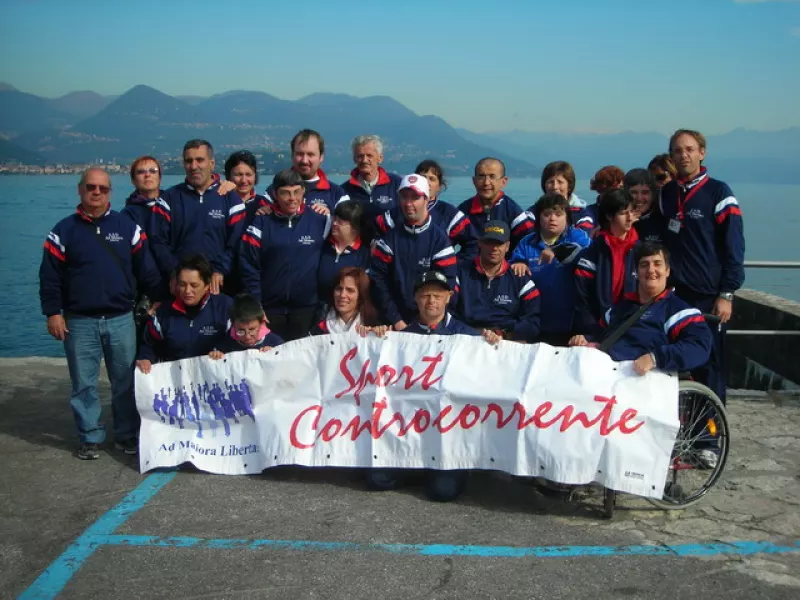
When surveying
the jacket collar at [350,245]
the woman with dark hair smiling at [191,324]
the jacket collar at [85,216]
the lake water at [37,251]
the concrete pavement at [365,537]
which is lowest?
the lake water at [37,251]

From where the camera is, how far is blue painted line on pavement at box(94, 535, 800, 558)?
4578 mm

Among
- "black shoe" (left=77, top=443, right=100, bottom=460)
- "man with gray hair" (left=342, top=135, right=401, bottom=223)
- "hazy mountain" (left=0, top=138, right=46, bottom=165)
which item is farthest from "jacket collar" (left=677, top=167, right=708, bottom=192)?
"hazy mountain" (left=0, top=138, right=46, bottom=165)

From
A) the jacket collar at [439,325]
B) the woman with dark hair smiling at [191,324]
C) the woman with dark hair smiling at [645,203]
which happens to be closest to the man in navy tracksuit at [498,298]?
the jacket collar at [439,325]

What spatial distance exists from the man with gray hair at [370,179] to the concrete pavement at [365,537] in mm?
2549

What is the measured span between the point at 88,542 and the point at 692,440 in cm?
377

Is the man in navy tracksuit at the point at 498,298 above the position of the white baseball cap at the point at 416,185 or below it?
below

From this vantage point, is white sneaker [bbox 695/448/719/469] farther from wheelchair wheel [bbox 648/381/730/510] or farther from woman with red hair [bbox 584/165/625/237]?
woman with red hair [bbox 584/165/625/237]

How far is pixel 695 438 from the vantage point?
5113 millimetres

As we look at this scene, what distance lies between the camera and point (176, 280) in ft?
19.7

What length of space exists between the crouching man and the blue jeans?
2.18m

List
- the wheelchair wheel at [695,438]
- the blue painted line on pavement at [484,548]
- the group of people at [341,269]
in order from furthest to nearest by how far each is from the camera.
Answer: the group of people at [341,269], the wheelchair wheel at [695,438], the blue painted line on pavement at [484,548]

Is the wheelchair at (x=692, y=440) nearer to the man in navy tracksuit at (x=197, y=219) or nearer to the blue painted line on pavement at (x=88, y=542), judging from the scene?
the blue painted line on pavement at (x=88, y=542)

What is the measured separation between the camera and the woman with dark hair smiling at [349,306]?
5.90 metres

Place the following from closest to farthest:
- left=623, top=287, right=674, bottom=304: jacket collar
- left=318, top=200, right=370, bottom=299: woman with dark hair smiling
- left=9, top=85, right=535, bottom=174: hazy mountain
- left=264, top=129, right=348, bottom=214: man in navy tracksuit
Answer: left=623, top=287, right=674, bottom=304: jacket collar < left=318, top=200, right=370, bottom=299: woman with dark hair smiling < left=264, top=129, right=348, bottom=214: man in navy tracksuit < left=9, top=85, right=535, bottom=174: hazy mountain
